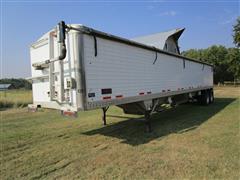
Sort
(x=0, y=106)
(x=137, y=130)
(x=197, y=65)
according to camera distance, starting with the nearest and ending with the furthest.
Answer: (x=137, y=130), (x=197, y=65), (x=0, y=106)

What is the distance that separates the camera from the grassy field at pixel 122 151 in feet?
13.2

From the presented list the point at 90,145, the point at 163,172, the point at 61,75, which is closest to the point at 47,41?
the point at 61,75

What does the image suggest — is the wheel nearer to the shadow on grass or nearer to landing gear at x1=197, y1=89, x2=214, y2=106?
landing gear at x1=197, y1=89, x2=214, y2=106

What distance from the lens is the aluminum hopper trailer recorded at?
187 inches

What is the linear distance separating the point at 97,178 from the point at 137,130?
3.54 metres

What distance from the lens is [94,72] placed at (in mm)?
5020

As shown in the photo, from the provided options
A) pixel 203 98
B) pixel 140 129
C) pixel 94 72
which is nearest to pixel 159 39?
pixel 203 98

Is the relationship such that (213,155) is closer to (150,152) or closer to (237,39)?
(150,152)

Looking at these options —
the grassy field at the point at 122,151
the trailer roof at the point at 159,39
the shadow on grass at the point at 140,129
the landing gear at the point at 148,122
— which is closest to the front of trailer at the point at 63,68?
the grassy field at the point at 122,151

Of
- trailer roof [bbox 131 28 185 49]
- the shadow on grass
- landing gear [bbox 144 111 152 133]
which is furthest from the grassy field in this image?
trailer roof [bbox 131 28 185 49]

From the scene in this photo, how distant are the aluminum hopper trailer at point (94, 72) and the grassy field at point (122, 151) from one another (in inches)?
38.9

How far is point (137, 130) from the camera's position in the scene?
284 inches

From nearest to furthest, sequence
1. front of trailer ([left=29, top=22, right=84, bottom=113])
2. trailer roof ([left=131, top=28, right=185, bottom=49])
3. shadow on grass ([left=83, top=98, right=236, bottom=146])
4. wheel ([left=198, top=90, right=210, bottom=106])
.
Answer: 1. front of trailer ([left=29, top=22, right=84, bottom=113])
2. shadow on grass ([left=83, top=98, right=236, bottom=146])
3. trailer roof ([left=131, top=28, right=185, bottom=49])
4. wheel ([left=198, top=90, right=210, bottom=106])

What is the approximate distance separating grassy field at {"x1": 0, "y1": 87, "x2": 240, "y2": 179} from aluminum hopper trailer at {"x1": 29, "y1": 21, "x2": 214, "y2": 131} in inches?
38.9
